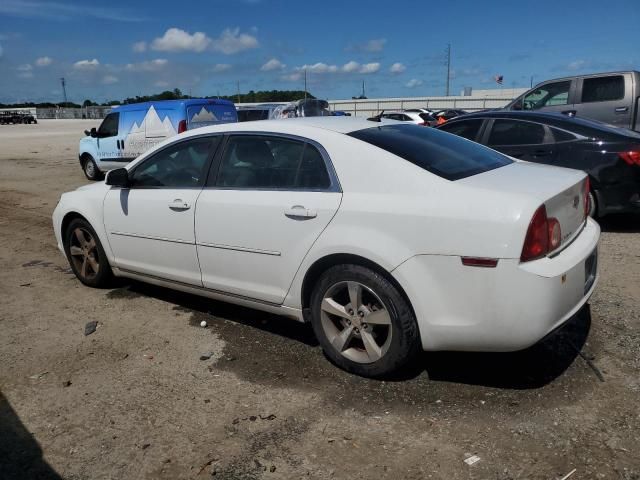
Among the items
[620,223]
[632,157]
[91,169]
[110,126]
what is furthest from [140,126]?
[632,157]

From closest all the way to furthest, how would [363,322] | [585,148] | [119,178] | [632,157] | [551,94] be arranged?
A: [363,322] < [119,178] < [632,157] < [585,148] < [551,94]

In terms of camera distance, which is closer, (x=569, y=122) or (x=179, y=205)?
(x=179, y=205)

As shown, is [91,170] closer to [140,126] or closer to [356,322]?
[140,126]

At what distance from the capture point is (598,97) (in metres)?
10.2

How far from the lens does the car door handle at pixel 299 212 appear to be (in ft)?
11.1

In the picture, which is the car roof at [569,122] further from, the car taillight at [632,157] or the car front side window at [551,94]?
the car front side window at [551,94]

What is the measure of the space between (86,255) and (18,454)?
2644 mm

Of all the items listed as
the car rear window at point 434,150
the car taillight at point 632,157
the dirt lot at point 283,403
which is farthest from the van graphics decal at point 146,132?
the car rear window at point 434,150

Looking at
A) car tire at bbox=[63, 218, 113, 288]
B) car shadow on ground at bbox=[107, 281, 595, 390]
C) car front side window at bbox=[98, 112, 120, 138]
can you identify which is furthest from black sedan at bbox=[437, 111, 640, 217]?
car front side window at bbox=[98, 112, 120, 138]

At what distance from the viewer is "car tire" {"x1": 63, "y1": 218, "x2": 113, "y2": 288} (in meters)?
5.03

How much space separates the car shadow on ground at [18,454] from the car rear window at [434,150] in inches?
99.5

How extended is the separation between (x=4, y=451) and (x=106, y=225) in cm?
231

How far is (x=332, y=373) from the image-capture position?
3.52 metres

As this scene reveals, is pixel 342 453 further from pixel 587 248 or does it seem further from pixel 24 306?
pixel 24 306
